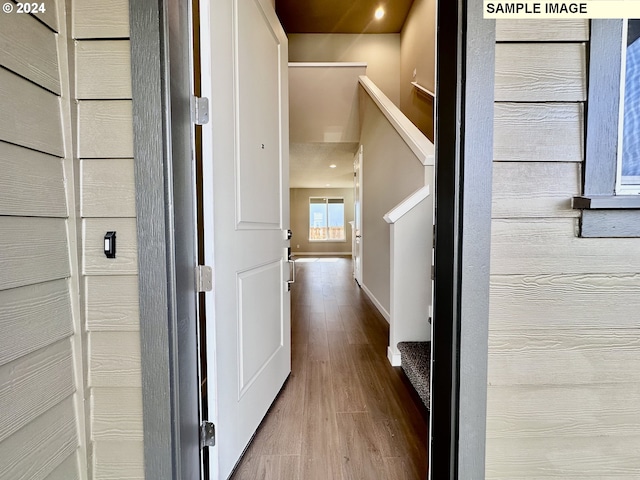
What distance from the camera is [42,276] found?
0.78 metres

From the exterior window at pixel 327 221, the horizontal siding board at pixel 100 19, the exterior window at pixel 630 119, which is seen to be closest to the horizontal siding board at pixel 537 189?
the exterior window at pixel 630 119

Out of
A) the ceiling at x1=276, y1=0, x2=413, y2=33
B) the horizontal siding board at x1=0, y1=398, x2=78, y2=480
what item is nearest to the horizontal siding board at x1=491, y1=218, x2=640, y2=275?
the horizontal siding board at x1=0, y1=398, x2=78, y2=480

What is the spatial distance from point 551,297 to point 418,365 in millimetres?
1055

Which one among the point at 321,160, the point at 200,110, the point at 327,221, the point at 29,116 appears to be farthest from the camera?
the point at 327,221

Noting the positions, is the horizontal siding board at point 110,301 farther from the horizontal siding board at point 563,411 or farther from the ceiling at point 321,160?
the ceiling at point 321,160

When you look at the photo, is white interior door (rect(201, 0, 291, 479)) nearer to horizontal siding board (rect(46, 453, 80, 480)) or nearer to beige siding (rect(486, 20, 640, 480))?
horizontal siding board (rect(46, 453, 80, 480))

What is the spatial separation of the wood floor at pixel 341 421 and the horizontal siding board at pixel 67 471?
0.59 metres

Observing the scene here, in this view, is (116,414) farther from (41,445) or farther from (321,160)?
(321,160)

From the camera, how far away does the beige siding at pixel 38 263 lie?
70 cm

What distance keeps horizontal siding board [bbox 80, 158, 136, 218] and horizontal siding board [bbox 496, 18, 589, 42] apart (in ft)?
3.68

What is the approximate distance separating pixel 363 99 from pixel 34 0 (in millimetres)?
4039

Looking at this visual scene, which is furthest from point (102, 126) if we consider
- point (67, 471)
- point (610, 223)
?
point (610, 223)

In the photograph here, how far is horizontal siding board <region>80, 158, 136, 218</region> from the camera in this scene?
880 mm

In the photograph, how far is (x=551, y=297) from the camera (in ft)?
2.95
